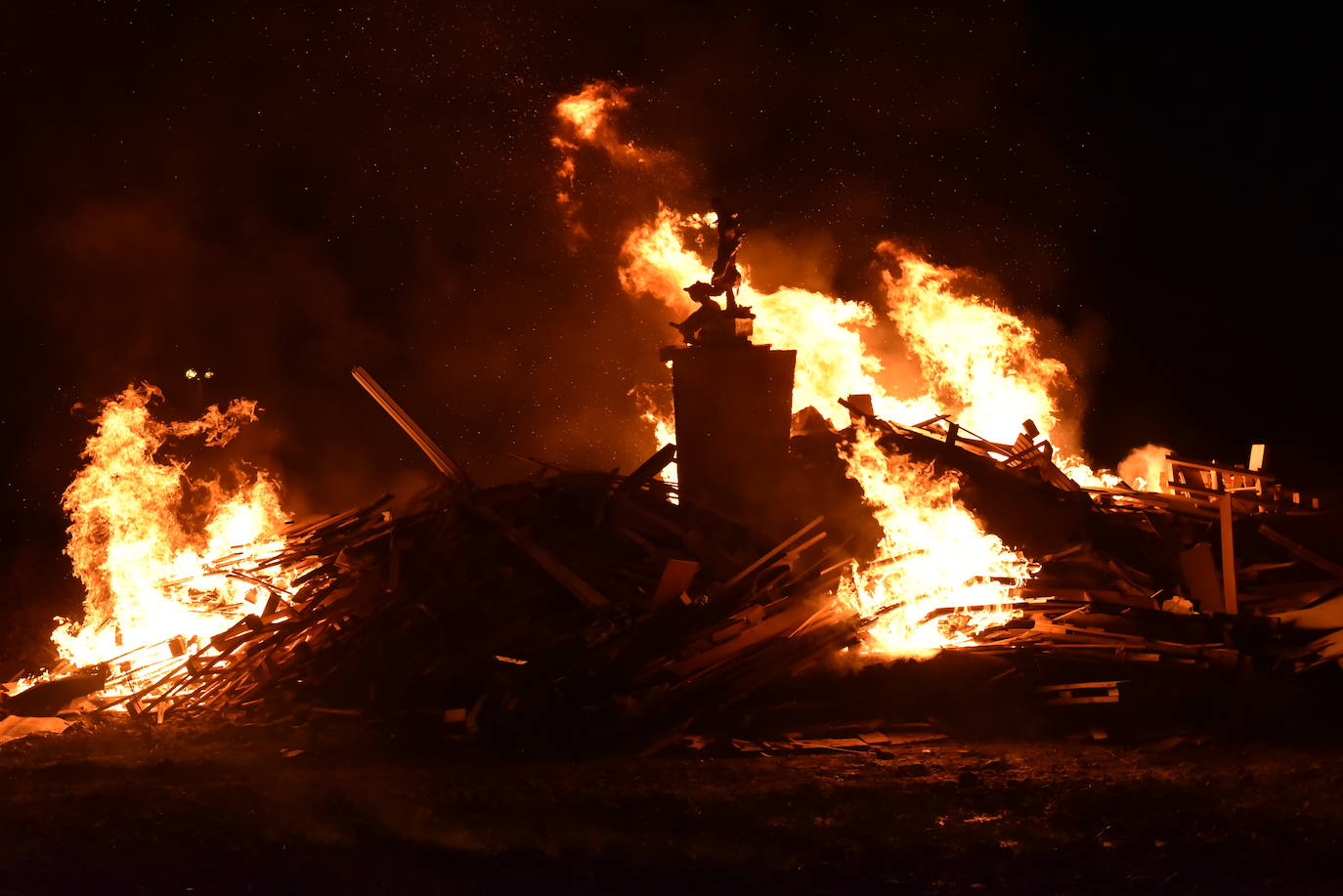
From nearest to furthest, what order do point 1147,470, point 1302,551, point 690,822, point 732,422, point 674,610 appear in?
point 690,822 < point 674,610 < point 1302,551 < point 732,422 < point 1147,470

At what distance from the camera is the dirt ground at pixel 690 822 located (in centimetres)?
508

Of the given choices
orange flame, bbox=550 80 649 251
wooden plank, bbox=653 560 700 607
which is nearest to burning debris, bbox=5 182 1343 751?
wooden plank, bbox=653 560 700 607

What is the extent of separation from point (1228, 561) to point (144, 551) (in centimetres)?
1122

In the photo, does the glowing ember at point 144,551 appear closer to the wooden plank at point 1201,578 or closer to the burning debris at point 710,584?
the burning debris at point 710,584

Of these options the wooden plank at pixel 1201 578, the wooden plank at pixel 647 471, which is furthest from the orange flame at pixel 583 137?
the wooden plank at pixel 1201 578

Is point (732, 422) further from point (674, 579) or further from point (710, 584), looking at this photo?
point (674, 579)

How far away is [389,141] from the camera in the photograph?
15547 millimetres

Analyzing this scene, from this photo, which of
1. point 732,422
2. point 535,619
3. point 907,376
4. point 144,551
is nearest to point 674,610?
point 535,619

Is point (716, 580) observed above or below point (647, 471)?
below

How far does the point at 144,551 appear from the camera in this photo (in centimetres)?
1088

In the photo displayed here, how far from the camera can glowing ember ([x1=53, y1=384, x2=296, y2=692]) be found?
1017cm

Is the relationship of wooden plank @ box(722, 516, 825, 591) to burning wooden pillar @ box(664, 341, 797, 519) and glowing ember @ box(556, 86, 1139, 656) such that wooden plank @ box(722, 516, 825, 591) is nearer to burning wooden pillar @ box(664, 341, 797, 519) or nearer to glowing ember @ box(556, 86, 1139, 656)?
glowing ember @ box(556, 86, 1139, 656)

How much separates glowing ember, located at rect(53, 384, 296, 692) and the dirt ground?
3.05 m

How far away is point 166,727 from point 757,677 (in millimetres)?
4938
